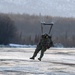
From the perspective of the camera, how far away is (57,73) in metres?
17.0

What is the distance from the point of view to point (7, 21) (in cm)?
10625

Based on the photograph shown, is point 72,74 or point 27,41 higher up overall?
point 72,74

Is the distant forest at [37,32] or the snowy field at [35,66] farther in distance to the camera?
the distant forest at [37,32]

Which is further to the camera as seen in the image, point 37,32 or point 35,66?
point 37,32

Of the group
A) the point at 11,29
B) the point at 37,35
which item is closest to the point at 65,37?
the point at 37,35

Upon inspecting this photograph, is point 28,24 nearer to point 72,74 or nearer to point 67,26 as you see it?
point 67,26

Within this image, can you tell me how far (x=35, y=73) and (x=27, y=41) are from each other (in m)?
91.4

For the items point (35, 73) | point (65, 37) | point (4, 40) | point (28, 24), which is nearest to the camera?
point (35, 73)

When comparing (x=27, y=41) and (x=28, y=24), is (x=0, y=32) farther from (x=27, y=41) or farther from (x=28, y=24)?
(x=28, y=24)

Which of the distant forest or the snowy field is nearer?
the snowy field

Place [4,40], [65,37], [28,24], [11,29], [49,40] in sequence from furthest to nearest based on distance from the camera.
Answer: [28,24] < [65,37] < [11,29] < [4,40] < [49,40]

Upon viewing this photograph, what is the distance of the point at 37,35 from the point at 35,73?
91.4 meters

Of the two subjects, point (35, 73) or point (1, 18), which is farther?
point (1, 18)

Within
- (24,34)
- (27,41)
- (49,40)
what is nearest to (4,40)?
(27,41)
